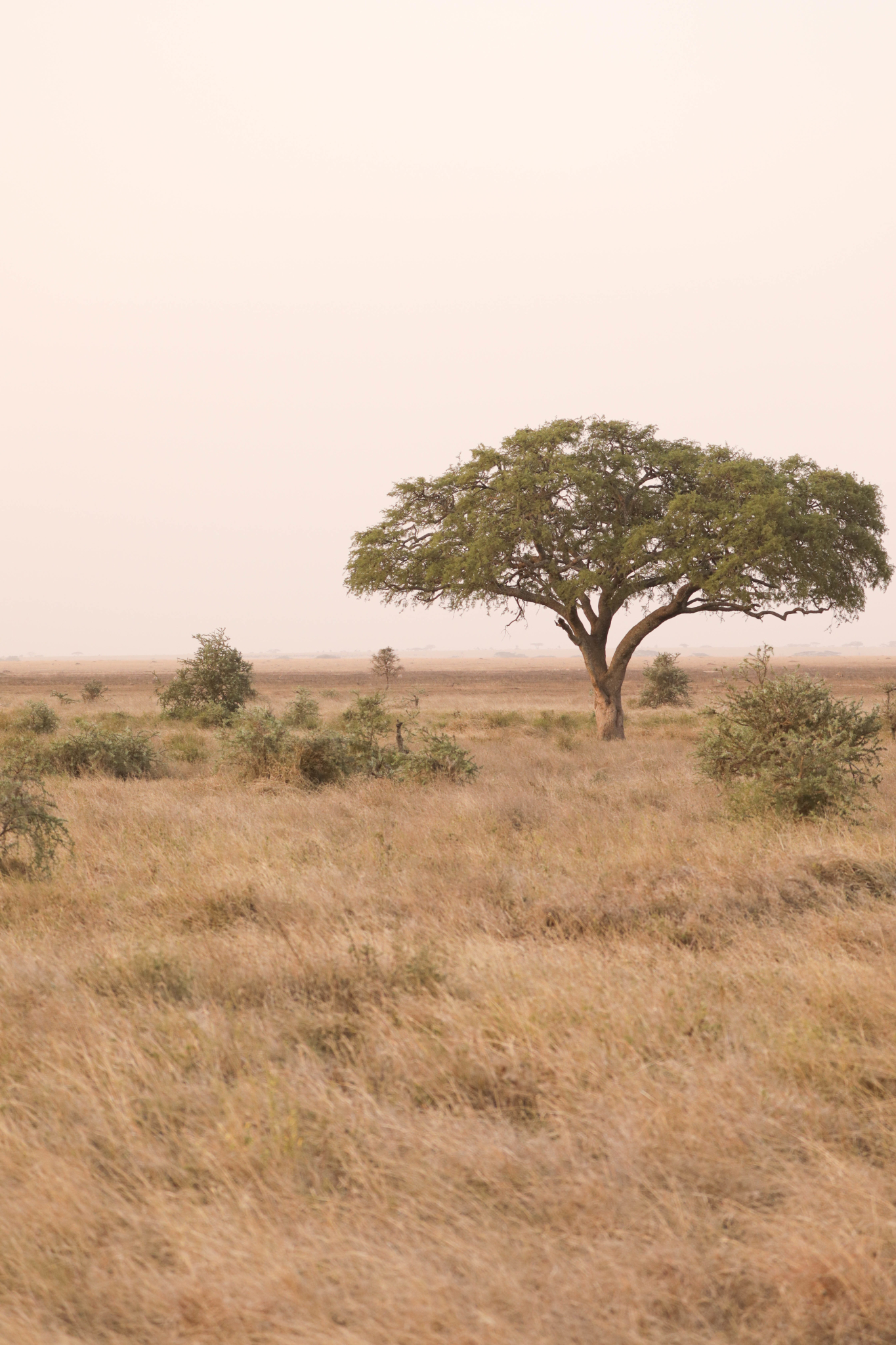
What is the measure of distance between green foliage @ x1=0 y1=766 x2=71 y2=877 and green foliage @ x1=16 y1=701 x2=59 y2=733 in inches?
637

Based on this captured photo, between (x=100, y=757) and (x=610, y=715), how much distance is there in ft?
44.1

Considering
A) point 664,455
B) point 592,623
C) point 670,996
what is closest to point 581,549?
point 592,623

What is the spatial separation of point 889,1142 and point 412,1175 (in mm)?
1921

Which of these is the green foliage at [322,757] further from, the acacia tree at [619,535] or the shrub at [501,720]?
the shrub at [501,720]

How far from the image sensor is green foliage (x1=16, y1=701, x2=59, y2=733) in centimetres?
2384

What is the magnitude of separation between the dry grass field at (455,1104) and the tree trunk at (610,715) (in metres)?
15.1

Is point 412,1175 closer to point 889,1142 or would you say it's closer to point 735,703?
point 889,1142

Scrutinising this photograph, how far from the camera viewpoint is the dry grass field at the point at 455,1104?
106 inches

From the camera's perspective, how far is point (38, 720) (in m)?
24.0

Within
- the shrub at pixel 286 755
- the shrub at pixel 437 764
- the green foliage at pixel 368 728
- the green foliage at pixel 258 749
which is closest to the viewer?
the shrub at pixel 437 764

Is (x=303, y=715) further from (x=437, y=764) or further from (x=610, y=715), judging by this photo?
(x=610, y=715)

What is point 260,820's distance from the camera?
1024 centimetres

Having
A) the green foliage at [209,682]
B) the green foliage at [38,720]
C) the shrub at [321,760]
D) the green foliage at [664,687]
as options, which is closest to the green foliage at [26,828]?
the shrub at [321,760]

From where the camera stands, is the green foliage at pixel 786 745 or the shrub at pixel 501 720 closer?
the green foliage at pixel 786 745
